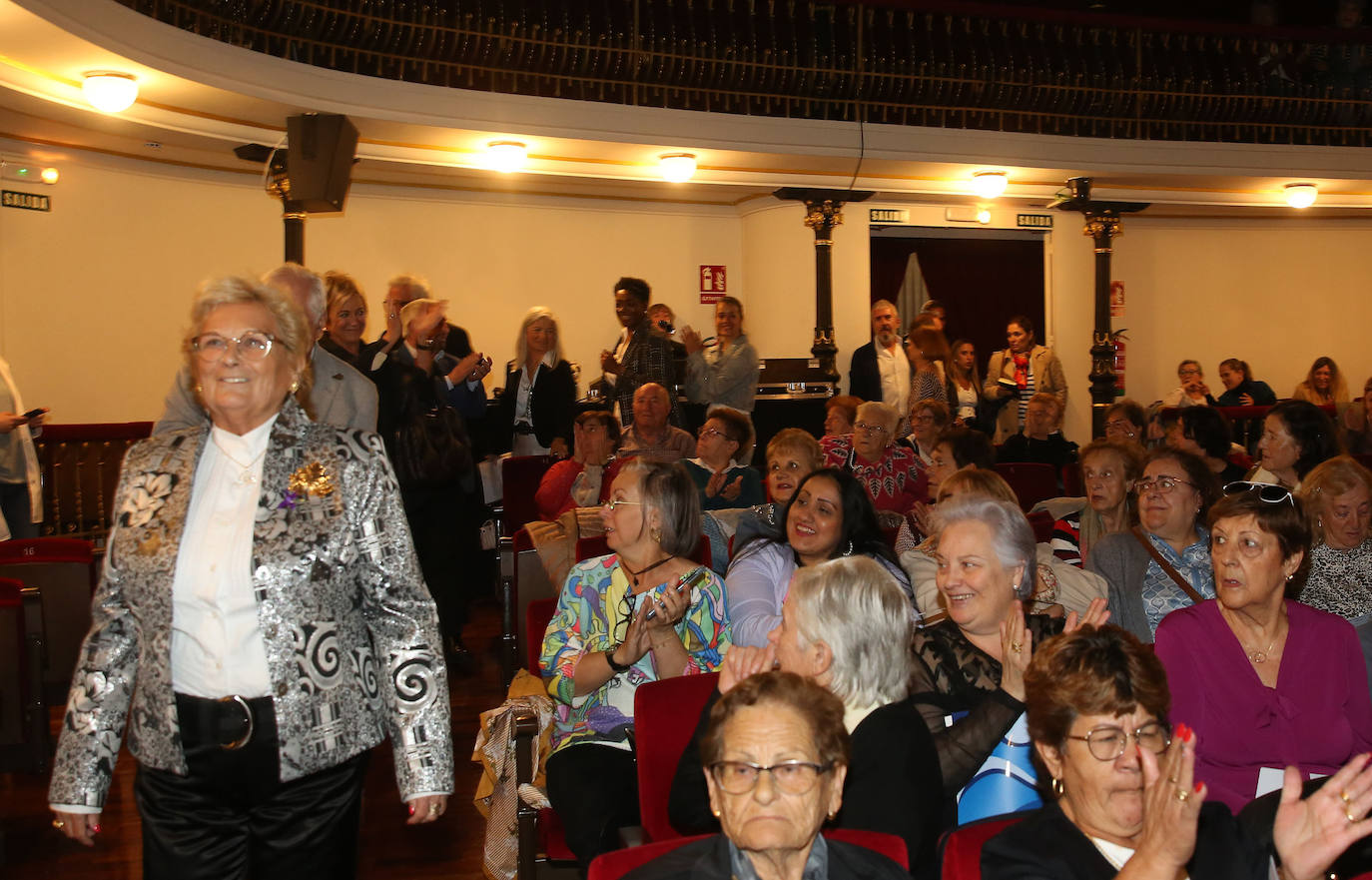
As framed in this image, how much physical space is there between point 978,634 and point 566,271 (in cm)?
850

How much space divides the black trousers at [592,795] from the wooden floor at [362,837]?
0.80 metres

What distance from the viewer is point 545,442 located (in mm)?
6832

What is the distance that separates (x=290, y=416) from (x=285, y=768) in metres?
0.58

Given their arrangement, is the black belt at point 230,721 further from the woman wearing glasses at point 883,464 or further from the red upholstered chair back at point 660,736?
the woman wearing glasses at point 883,464

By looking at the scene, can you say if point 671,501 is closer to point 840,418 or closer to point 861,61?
point 840,418

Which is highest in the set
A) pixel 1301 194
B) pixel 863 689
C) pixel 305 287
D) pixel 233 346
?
pixel 1301 194

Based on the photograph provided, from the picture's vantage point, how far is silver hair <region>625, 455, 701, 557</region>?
3219 mm

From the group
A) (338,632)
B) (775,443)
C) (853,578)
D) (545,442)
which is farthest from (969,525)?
(545,442)

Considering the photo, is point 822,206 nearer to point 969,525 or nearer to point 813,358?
point 813,358

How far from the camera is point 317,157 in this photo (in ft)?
24.2

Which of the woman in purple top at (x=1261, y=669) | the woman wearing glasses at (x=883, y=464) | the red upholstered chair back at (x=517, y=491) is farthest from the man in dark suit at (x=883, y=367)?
the woman in purple top at (x=1261, y=669)

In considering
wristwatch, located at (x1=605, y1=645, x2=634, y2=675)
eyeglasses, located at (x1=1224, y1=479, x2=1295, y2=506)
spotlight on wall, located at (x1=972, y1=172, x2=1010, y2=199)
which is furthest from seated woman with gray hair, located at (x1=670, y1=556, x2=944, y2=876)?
spotlight on wall, located at (x1=972, y1=172, x2=1010, y2=199)

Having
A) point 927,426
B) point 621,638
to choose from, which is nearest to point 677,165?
point 927,426

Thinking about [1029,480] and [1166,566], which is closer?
[1166,566]
